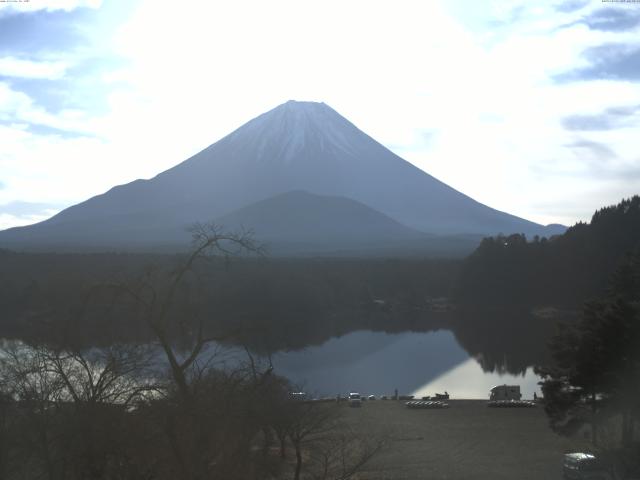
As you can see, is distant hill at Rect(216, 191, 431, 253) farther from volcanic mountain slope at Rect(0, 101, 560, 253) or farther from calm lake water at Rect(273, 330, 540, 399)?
calm lake water at Rect(273, 330, 540, 399)

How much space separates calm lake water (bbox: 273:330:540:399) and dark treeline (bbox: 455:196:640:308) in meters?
13.5

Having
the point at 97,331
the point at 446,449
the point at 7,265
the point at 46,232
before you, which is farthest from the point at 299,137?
the point at 97,331

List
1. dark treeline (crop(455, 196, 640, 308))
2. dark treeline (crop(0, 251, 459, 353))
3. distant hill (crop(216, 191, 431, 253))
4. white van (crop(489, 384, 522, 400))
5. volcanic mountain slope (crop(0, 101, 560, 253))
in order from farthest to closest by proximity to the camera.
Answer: volcanic mountain slope (crop(0, 101, 560, 253)), distant hill (crop(216, 191, 431, 253)), dark treeline (crop(455, 196, 640, 308)), white van (crop(489, 384, 522, 400)), dark treeline (crop(0, 251, 459, 353))

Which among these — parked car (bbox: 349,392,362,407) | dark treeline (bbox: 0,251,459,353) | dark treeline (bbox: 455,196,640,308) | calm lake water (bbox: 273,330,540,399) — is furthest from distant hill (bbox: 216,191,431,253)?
parked car (bbox: 349,392,362,407)

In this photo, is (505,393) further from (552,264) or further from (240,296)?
(552,264)

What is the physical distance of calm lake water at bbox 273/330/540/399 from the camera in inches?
763

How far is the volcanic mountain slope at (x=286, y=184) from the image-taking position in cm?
9012

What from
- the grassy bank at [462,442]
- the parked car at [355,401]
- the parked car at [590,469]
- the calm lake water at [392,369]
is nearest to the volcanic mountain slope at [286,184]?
the calm lake water at [392,369]

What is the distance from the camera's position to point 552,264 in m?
42.5

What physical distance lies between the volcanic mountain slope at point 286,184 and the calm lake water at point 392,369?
5787cm

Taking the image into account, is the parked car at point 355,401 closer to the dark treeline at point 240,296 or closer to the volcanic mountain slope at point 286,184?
the dark treeline at point 240,296

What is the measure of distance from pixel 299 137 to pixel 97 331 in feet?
337

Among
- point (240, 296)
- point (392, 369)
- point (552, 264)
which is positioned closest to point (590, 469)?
point (240, 296)

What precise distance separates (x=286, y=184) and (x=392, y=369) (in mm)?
80297
